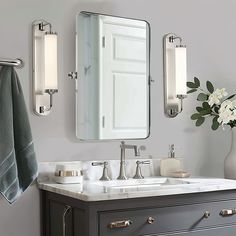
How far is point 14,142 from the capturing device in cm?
239

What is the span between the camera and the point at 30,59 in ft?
8.46

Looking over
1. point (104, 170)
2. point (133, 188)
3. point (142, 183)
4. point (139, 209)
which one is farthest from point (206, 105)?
point (139, 209)

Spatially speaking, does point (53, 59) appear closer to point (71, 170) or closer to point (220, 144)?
point (71, 170)

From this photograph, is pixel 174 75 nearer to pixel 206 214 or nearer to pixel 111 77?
pixel 111 77

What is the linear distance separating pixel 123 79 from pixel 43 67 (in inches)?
18.5

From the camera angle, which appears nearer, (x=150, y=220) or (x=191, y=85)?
(x=150, y=220)

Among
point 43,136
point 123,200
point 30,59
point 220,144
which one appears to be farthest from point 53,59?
point 220,144

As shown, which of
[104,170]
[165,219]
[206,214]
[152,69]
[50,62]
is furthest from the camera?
[152,69]

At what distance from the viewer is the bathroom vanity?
2.13 metres

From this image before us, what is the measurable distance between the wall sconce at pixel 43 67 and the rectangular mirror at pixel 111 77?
0.16 metres

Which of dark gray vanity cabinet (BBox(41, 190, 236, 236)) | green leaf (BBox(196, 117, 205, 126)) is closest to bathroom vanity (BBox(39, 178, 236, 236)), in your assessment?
dark gray vanity cabinet (BBox(41, 190, 236, 236))

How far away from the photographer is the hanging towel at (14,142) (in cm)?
232

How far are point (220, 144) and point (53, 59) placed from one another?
4.00 ft

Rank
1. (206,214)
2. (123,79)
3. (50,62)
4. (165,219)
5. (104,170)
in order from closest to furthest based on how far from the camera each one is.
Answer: (165,219) < (206,214) < (50,62) < (104,170) < (123,79)
